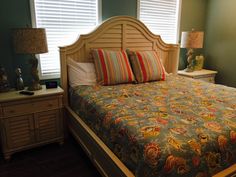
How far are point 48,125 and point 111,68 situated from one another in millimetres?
1010

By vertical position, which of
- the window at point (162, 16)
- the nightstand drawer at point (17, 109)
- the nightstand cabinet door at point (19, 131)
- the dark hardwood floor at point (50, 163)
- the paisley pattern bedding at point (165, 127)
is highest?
the window at point (162, 16)

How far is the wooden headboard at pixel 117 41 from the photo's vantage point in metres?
2.58

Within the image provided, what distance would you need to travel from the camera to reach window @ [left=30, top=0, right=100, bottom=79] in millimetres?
2432

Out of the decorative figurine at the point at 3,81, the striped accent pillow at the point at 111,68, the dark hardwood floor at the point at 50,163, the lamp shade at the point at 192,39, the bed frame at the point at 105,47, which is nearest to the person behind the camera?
the bed frame at the point at 105,47

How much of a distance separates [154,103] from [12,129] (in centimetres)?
152

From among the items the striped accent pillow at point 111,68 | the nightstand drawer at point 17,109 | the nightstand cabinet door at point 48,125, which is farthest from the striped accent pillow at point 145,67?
the nightstand drawer at point 17,109

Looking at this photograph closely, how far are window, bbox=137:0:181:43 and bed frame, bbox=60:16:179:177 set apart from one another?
27 cm

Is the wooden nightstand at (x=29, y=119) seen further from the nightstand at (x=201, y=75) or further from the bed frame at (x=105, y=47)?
the nightstand at (x=201, y=75)

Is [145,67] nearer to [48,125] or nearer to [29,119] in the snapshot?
[48,125]

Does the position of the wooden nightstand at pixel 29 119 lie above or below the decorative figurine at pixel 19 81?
below

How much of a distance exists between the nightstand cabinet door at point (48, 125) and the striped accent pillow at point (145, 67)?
3.71 ft

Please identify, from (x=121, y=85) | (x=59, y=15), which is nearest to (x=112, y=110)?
(x=121, y=85)

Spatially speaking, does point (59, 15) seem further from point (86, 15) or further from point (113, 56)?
point (113, 56)

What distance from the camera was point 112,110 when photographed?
1.62 m
